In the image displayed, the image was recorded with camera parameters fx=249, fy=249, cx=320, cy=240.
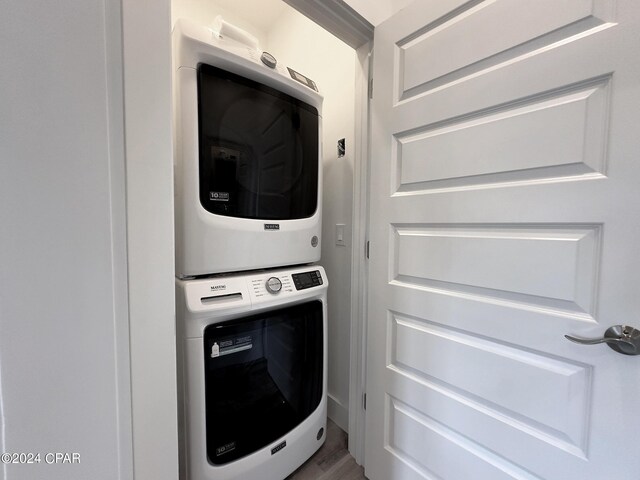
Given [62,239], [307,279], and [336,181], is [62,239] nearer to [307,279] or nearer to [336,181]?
[307,279]

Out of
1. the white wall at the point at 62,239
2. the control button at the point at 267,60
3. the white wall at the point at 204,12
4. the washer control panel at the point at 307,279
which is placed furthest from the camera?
the white wall at the point at 204,12

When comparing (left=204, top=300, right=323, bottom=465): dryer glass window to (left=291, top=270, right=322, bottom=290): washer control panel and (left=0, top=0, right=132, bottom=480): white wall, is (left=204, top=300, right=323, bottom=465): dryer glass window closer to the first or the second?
(left=291, top=270, right=322, bottom=290): washer control panel

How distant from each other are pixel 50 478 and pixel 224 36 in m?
1.33

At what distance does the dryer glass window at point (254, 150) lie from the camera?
3.04 feet

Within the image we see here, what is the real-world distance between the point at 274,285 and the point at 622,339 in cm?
101

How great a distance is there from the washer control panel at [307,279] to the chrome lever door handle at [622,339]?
91cm

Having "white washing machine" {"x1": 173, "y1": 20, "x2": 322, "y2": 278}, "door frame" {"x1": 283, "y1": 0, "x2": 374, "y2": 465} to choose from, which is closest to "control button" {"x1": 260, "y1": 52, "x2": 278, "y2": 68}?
"white washing machine" {"x1": 173, "y1": 20, "x2": 322, "y2": 278}

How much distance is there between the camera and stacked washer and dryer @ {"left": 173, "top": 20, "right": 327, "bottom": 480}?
2.89 feet

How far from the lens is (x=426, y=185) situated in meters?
0.95

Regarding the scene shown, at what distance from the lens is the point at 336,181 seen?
158cm

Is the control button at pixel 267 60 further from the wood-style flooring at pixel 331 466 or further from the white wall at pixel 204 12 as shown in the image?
the wood-style flooring at pixel 331 466

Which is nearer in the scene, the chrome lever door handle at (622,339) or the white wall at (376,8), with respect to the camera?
the chrome lever door handle at (622,339)

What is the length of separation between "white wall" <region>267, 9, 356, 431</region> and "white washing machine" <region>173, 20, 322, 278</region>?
0.31 meters

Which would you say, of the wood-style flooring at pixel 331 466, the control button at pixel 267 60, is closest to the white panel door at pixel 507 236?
the wood-style flooring at pixel 331 466
